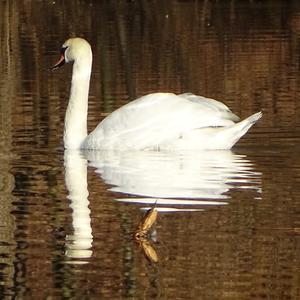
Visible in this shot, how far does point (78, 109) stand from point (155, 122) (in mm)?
1124

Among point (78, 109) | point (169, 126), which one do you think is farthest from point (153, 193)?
point (78, 109)

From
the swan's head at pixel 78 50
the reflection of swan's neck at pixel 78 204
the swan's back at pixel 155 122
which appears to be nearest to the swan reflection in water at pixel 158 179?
the reflection of swan's neck at pixel 78 204

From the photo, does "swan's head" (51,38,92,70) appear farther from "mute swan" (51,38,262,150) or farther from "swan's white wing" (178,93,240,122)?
"swan's white wing" (178,93,240,122)

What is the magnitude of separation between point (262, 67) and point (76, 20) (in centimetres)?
1114

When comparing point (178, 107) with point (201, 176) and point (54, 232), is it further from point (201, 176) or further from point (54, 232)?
point (54, 232)

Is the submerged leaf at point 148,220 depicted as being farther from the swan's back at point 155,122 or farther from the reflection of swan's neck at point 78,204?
the swan's back at point 155,122

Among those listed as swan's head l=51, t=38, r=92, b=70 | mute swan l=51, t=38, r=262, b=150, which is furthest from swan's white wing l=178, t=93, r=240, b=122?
swan's head l=51, t=38, r=92, b=70

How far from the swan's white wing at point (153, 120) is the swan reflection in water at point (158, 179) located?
0.11 m

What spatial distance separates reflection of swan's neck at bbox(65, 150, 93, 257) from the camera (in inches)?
330

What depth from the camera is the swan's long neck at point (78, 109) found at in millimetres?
12812

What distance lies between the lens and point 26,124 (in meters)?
13.9

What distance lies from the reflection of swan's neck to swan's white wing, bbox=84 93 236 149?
39 cm

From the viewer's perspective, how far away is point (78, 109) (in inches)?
518

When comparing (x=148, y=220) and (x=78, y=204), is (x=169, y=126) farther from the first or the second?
(x=148, y=220)
